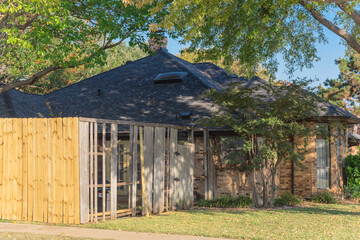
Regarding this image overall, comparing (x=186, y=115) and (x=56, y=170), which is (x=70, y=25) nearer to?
(x=186, y=115)

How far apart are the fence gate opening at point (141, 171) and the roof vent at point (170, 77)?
4.99 m

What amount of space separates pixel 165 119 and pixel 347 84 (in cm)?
2183

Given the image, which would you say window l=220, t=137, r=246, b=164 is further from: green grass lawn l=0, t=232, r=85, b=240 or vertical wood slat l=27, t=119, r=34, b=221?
green grass lawn l=0, t=232, r=85, b=240

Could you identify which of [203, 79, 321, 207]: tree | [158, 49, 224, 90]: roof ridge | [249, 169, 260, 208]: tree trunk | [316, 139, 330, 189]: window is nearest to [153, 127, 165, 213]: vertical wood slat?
[203, 79, 321, 207]: tree

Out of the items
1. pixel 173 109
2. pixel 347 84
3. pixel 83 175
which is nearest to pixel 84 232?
pixel 83 175

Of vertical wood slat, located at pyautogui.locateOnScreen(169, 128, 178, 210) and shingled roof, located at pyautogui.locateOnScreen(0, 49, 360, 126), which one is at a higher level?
shingled roof, located at pyautogui.locateOnScreen(0, 49, 360, 126)

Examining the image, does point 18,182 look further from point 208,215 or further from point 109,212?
point 208,215

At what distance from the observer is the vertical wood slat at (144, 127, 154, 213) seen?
13.1 m

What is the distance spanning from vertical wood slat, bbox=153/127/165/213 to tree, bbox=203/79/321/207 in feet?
8.21

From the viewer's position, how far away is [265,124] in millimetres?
15203

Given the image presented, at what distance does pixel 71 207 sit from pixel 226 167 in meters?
7.64

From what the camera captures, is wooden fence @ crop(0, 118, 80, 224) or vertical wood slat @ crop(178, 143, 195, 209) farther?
vertical wood slat @ crop(178, 143, 195, 209)

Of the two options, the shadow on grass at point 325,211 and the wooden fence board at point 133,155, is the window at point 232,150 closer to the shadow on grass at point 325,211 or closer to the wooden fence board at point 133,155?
the shadow on grass at point 325,211

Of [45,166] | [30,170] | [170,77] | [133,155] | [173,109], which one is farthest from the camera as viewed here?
[170,77]
